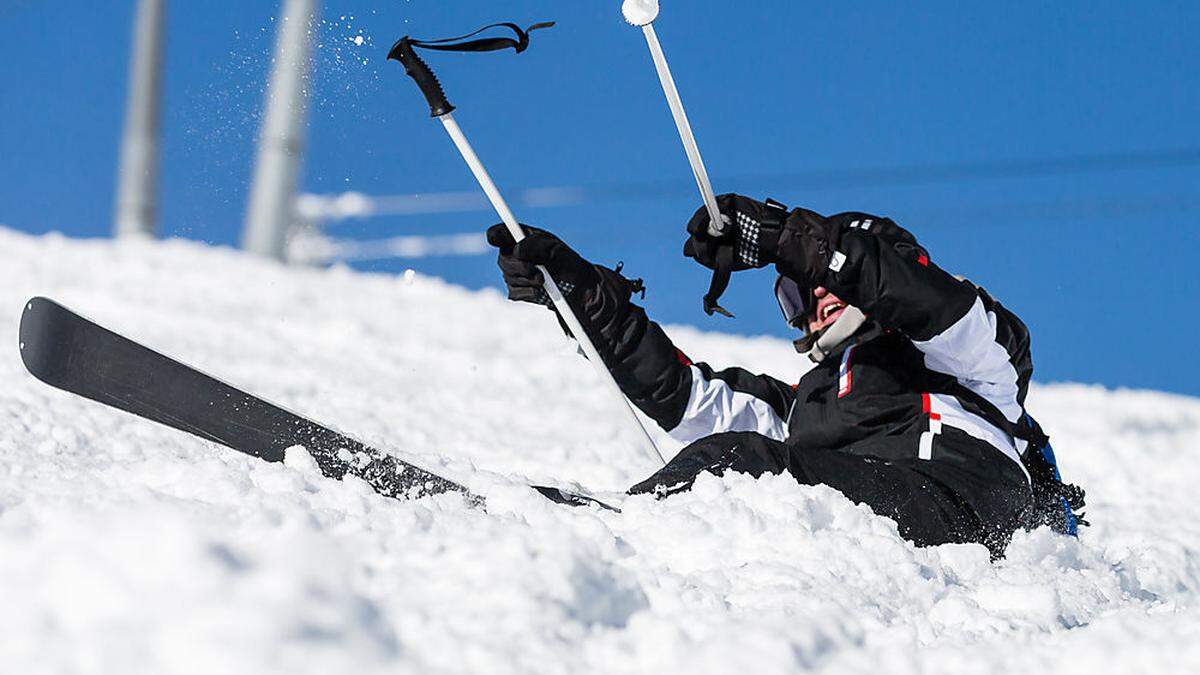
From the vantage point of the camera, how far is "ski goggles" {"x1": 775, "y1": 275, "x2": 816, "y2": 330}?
389 cm

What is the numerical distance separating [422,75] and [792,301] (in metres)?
1.36

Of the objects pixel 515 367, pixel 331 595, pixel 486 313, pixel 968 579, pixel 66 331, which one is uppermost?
pixel 486 313

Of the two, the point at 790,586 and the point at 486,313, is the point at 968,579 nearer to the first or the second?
the point at 790,586

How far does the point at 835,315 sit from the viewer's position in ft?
12.4

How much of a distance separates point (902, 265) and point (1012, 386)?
538 millimetres

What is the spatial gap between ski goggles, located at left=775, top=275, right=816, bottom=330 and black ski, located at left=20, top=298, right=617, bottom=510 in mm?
1623

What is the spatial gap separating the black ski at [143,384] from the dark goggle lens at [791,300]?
1624 millimetres

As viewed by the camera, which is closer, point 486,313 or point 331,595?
point 331,595

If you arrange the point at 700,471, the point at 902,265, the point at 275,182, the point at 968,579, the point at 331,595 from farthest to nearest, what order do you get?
1. the point at 275,182
2. the point at 902,265
3. the point at 700,471
4. the point at 968,579
5. the point at 331,595

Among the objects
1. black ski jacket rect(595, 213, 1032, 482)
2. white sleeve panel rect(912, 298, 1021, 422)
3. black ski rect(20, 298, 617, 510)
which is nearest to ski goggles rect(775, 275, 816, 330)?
black ski jacket rect(595, 213, 1032, 482)

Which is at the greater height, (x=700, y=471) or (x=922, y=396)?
(x=922, y=396)

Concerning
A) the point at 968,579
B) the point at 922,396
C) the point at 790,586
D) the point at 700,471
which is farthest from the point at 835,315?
the point at 790,586

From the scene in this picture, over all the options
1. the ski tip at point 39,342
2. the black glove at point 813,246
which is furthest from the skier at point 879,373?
the ski tip at point 39,342

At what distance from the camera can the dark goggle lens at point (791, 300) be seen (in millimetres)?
3914
